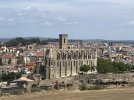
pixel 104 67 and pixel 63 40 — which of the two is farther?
pixel 63 40

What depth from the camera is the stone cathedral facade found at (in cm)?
7356

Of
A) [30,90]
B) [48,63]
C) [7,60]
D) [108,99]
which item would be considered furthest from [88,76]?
[7,60]

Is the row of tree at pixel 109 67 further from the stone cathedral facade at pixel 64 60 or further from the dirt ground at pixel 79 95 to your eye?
the dirt ground at pixel 79 95

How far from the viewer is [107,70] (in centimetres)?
7869

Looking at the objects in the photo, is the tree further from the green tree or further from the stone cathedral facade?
the green tree

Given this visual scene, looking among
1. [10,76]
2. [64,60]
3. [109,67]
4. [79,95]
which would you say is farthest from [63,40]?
[79,95]

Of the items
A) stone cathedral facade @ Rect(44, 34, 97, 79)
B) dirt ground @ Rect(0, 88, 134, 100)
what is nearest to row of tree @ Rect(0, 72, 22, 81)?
stone cathedral facade @ Rect(44, 34, 97, 79)

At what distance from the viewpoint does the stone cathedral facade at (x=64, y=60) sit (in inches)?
2896

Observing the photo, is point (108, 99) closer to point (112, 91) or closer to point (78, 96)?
point (78, 96)

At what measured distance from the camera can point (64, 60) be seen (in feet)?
255

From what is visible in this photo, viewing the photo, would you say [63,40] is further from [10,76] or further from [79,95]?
[79,95]

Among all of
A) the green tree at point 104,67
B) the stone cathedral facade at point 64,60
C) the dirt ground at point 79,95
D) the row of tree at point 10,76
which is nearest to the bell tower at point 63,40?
the stone cathedral facade at point 64,60

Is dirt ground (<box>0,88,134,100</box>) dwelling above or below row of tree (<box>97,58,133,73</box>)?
below

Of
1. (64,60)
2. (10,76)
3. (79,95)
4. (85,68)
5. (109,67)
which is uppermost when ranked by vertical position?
(64,60)
